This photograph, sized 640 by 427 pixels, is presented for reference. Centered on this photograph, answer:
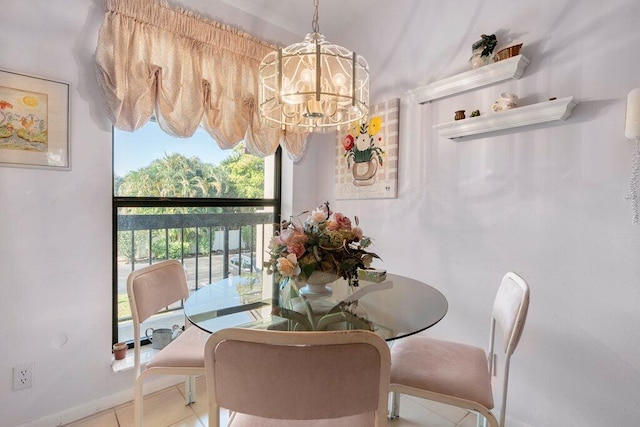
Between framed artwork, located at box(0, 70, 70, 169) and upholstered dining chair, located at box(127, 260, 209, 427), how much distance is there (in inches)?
30.1

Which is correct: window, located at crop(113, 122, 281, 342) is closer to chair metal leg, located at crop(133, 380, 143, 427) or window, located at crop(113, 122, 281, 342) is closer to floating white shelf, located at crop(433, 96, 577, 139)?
chair metal leg, located at crop(133, 380, 143, 427)

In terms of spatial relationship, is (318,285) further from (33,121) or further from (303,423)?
(33,121)

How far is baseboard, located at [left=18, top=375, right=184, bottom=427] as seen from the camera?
5.01 feet

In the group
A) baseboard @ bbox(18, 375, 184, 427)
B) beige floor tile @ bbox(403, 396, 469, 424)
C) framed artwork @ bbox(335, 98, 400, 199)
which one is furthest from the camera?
framed artwork @ bbox(335, 98, 400, 199)

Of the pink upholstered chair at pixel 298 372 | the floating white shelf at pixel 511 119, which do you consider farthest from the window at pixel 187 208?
the floating white shelf at pixel 511 119

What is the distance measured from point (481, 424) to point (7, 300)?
2386 millimetres

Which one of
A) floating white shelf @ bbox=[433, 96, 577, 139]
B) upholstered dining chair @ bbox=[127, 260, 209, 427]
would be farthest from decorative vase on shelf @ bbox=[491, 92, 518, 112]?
upholstered dining chair @ bbox=[127, 260, 209, 427]

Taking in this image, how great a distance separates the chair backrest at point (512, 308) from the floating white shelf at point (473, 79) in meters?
0.99

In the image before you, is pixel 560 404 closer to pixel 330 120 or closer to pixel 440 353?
pixel 440 353

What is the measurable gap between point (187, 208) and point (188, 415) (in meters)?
1.27

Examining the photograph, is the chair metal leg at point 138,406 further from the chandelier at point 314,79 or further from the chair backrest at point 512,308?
the chair backrest at point 512,308

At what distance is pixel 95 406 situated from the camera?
1661 mm

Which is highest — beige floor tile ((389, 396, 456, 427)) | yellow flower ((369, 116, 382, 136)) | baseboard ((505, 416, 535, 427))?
yellow flower ((369, 116, 382, 136))

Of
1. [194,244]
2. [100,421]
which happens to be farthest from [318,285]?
[100,421]
